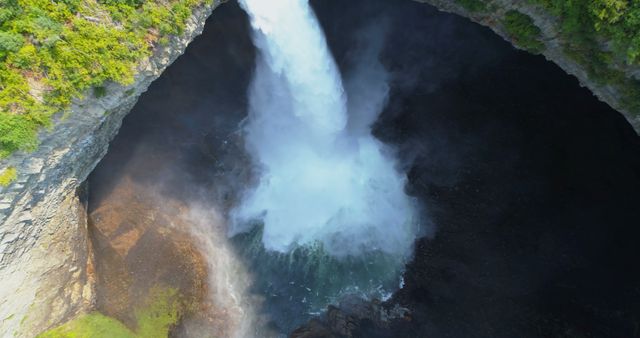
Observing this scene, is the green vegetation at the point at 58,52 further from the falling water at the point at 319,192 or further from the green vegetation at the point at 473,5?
the green vegetation at the point at 473,5

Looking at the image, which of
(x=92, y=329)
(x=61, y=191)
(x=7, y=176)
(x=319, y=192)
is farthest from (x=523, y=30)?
(x=92, y=329)

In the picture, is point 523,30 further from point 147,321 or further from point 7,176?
point 147,321

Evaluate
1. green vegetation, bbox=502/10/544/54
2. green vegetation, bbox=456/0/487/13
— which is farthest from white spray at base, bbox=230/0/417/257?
green vegetation, bbox=502/10/544/54

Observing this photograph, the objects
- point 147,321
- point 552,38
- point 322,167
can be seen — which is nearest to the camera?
point 552,38

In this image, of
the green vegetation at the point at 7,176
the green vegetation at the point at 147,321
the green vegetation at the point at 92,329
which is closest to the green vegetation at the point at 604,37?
the green vegetation at the point at 7,176

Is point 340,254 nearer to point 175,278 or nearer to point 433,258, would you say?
point 433,258

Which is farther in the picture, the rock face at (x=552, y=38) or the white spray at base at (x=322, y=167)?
the white spray at base at (x=322, y=167)

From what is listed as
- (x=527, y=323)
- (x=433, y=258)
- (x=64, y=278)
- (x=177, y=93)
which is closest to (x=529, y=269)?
(x=527, y=323)
